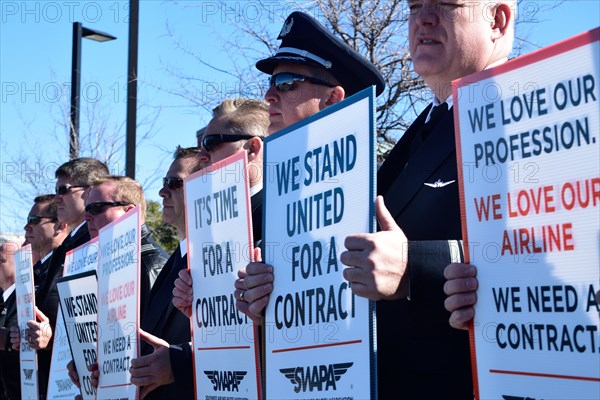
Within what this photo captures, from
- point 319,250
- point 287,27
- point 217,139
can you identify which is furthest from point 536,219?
point 217,139

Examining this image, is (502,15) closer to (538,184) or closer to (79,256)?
(538,184)

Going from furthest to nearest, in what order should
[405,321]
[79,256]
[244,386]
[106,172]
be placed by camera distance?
[106,172]
[79,256]
[244,386]
[405,321]

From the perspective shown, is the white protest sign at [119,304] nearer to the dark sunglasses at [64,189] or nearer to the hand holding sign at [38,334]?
the hand holding sign at [38,334]

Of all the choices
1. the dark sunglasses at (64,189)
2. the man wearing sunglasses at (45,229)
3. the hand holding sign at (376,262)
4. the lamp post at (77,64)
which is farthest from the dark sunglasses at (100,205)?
the lamp post at (77,64)

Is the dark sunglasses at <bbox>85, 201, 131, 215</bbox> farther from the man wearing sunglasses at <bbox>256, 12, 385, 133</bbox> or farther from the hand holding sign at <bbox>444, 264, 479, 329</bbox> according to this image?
the hand holding sign at <bbox>444, 264, 479, 329</bbox>

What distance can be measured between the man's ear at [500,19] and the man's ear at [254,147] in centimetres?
167

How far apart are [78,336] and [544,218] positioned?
375 centimetres

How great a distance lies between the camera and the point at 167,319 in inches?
179

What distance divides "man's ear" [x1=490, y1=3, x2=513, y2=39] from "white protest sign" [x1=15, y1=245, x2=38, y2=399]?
4.62 m

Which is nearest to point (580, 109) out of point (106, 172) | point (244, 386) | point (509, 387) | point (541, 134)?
point (541, 134)

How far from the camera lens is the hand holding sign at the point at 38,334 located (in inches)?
257

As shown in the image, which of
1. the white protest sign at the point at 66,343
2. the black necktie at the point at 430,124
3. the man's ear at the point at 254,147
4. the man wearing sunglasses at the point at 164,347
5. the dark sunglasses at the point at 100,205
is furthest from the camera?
the dark sunglasses at the point at 100,205

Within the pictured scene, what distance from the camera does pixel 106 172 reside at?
7.40 m

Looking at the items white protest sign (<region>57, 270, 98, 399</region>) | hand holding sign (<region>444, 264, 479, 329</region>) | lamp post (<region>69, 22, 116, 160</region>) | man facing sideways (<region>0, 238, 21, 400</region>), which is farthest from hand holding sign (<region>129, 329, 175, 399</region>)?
lamp post (<region>69, 22, 116, 160</region>)
